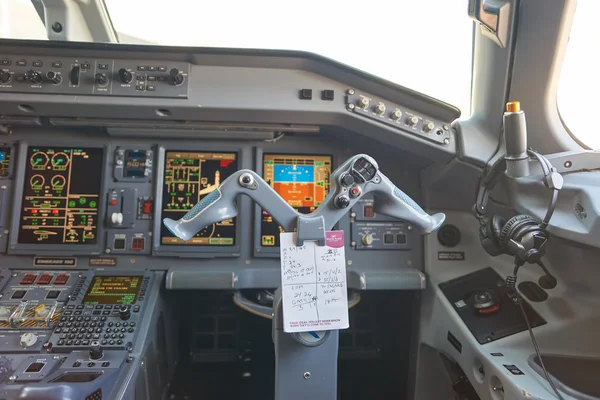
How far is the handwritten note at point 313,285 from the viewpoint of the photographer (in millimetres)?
1296

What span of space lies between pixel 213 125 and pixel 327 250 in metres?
1.21

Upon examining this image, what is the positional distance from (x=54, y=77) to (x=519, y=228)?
7.26ft

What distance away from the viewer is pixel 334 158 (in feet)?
8.06

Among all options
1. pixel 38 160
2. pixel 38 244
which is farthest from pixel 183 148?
pixel 38 244

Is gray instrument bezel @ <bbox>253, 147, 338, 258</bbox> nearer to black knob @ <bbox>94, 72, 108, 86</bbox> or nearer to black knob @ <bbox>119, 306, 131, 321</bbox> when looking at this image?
black knob @ <bbox>119, 306, 131, 321</bbox>

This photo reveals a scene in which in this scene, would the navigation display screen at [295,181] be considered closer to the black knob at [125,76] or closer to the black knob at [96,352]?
the black knob at [125,76]

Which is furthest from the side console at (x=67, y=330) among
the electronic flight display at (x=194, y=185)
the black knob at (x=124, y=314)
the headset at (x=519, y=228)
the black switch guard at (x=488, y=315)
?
the headset at (x=519, y=228)

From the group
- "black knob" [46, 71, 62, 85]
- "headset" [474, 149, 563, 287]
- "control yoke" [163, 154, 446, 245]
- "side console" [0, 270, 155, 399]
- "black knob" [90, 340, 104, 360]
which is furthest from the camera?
"black knob" [46, 71, 62, 85]

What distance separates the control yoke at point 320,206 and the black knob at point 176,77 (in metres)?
0.96

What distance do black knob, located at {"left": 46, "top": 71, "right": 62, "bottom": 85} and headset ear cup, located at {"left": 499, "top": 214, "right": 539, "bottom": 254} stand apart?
7.14 feet

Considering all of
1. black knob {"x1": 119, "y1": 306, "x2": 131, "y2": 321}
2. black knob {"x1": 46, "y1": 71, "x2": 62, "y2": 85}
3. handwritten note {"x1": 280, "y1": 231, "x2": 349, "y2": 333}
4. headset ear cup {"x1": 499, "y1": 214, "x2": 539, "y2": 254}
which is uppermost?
black knob {"x1": 46, "y1": 71, "x2": 62, "y2": 85}

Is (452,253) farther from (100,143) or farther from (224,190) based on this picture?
(100,143)

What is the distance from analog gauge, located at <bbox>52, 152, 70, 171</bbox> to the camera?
2371mm

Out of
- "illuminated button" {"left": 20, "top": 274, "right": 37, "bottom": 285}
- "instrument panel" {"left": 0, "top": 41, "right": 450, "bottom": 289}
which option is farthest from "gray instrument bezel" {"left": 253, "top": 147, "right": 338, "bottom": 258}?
"illuminated button" {"left": 20, "top": 274, "right": 37, "bottom": 285}
